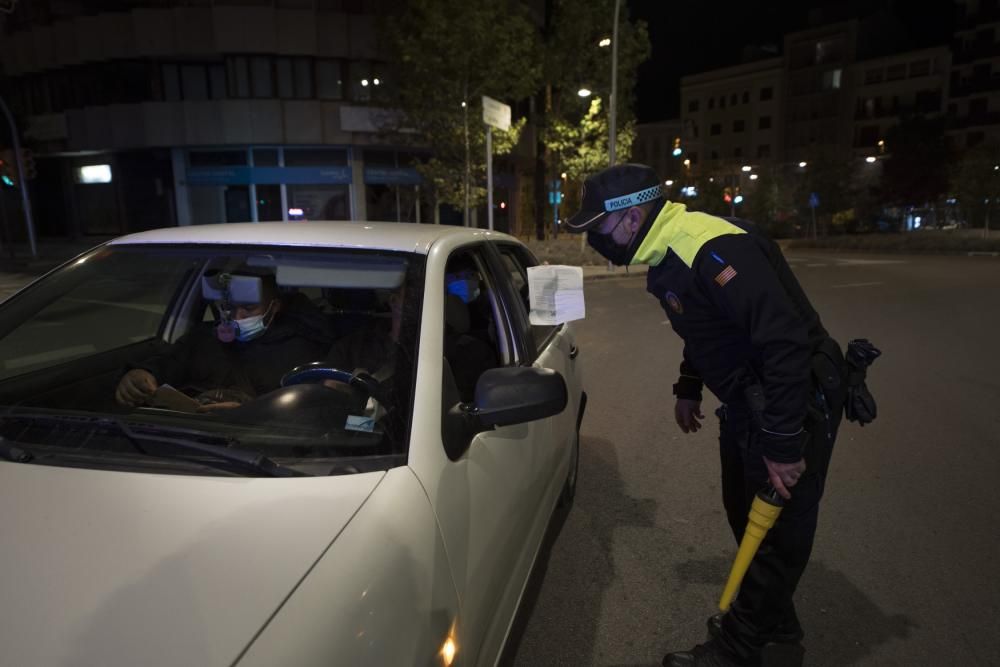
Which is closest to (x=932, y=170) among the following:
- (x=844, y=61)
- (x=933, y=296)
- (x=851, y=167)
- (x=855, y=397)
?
(x=851, y=167)

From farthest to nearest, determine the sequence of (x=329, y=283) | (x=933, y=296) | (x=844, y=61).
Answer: (x=844, y=61) < (x=933, y=296) < (x=329, y=283)

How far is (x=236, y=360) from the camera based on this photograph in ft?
8.77

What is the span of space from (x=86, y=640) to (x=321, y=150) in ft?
98.6

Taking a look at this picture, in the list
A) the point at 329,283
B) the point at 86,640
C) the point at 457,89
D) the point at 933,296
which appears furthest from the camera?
the point at 457,89

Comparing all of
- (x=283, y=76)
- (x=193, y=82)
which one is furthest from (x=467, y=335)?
(x=193, y=82)

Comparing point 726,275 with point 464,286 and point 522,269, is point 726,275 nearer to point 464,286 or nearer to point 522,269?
point 464,286

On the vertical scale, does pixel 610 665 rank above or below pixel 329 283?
below

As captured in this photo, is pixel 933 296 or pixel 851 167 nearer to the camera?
pixel 933 296

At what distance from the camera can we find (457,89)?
70.3 ft

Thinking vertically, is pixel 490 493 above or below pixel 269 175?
below

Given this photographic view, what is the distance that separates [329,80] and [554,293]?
28894 mm

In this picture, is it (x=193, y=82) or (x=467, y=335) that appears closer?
(x=467, y=335)

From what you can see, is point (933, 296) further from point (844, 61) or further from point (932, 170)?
point (844, 61)

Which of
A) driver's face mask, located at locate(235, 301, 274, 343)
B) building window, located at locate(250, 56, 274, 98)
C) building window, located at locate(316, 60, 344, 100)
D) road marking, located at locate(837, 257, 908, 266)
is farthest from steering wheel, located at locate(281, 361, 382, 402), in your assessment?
building window, located at locate(250, 56, 274, 98)
